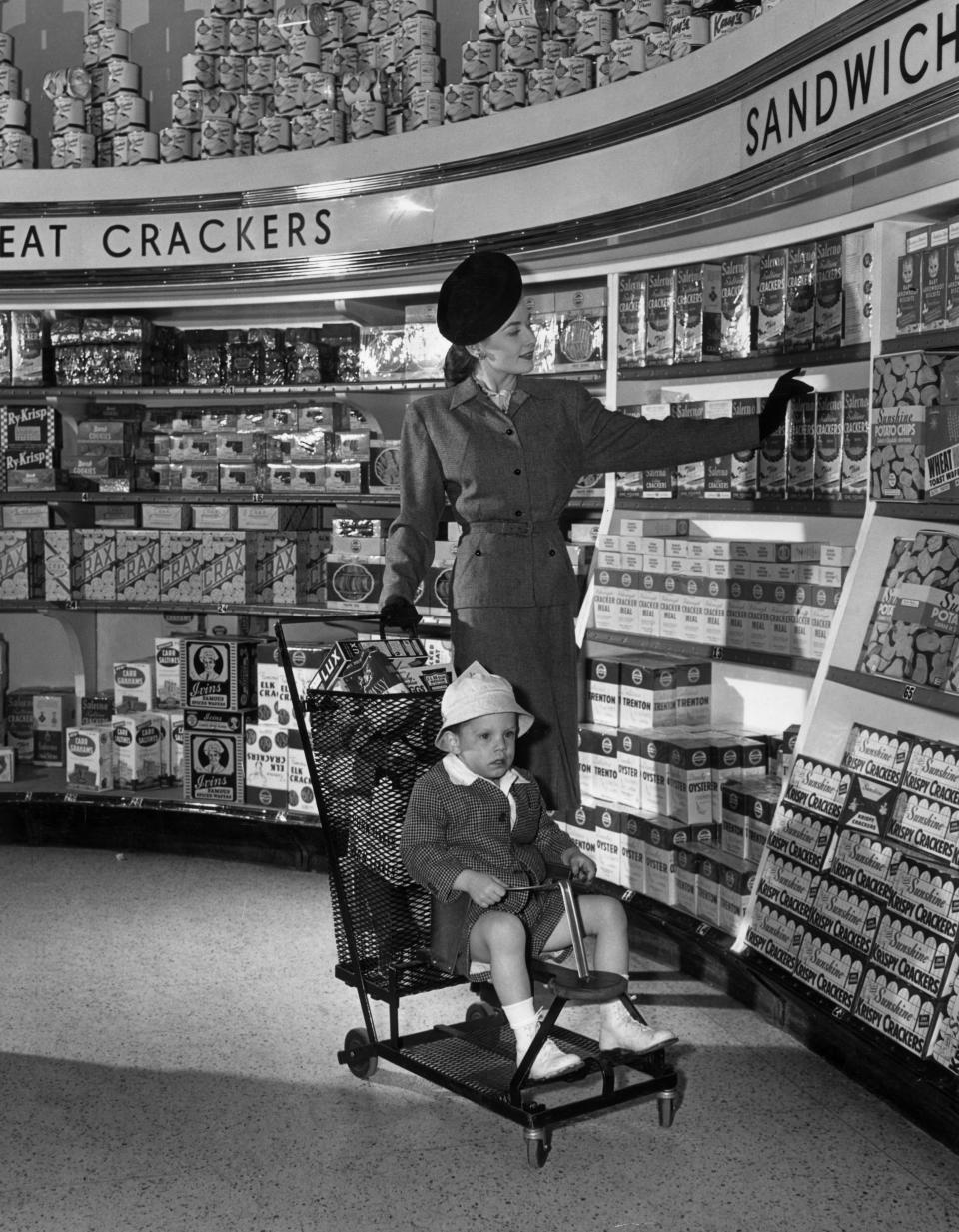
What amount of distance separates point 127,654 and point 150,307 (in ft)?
5.06

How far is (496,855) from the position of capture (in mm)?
3139

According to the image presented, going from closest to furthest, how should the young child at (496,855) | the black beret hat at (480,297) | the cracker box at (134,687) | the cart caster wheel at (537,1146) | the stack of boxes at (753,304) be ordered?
1. the cart caster wheel at (537,1146)
2. the young child at (496,855)
3. the black beret hat at (480,297)
4. the stack of boxes at (753,304)
5. the cracker box at (134,687)

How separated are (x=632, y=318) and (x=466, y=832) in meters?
2.06

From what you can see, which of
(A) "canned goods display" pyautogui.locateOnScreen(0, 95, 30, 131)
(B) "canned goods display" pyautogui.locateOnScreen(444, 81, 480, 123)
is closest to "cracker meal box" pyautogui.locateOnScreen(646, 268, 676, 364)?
(B) "canned goods display" pyautogui.locateOnScreen(444, 81, 480, 123)

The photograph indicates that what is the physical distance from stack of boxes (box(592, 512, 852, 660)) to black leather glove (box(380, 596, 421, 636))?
1161 millimetres

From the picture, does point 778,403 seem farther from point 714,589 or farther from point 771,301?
point 714,589

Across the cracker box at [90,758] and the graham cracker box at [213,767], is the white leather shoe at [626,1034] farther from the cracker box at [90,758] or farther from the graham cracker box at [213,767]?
the cracker box at [90,758]

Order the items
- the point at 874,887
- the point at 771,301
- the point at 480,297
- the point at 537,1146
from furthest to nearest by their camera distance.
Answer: the point at 771,301
the point at 480,297
the point at 874,887
the point at 537,1146

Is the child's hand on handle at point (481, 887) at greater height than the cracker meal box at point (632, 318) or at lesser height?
lesser

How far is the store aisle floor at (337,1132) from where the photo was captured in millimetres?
2744

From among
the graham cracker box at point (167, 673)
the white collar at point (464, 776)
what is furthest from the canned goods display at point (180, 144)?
the white collar at point (464, 776)

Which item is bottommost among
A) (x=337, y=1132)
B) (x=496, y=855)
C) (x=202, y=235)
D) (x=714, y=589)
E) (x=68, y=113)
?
(x=337, y=1132)

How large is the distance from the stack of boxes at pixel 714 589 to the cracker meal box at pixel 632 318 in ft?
1.71

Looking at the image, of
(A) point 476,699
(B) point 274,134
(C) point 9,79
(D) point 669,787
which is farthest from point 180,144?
(A) point 476,699
